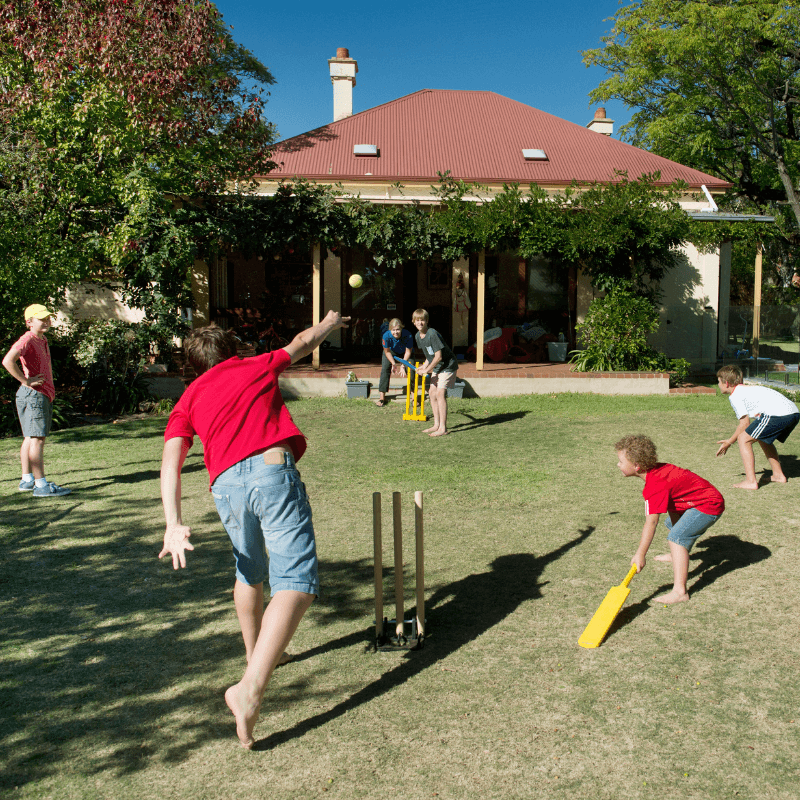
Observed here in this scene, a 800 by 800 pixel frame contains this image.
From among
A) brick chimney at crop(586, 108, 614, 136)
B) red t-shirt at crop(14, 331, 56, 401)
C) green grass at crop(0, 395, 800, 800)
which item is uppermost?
brick chimney at crop(586, 108, 614, 136)

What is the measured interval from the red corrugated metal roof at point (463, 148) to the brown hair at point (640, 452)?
12.2 m

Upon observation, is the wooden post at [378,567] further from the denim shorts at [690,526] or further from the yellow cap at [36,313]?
the yellow cap at [36,313]

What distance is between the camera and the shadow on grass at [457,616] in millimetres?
3457

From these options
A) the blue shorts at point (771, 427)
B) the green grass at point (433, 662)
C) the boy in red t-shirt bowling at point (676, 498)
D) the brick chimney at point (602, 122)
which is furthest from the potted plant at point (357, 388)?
the brick chimney at point (602, 122)

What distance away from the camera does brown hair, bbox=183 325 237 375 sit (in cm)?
329

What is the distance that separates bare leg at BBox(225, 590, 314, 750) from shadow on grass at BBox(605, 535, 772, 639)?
2.29 metres

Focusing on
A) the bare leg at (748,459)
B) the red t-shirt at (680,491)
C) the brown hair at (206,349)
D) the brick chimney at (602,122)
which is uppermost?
the brick chimney at (602,122)

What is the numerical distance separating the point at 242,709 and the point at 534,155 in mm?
16689

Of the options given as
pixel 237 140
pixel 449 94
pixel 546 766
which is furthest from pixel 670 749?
pixel 449 94

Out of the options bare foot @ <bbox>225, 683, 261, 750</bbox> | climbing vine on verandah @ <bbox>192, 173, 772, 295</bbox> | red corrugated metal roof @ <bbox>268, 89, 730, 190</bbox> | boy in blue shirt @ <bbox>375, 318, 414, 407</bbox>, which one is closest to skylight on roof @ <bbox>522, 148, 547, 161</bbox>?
red corrugated metal roof @ <bbox>268, 89, 730, 190</bbox>

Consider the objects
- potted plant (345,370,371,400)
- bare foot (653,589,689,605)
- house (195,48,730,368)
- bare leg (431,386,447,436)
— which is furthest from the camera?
house (195,48,730,368)

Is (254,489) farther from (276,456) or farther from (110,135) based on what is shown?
(110,135)

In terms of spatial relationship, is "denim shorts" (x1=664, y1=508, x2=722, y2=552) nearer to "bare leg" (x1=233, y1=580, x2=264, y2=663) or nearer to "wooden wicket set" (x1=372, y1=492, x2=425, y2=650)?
"wooden wicket set" (x1=372, y1=492, x2=425, y2=650)

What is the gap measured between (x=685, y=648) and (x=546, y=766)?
1.39 m
